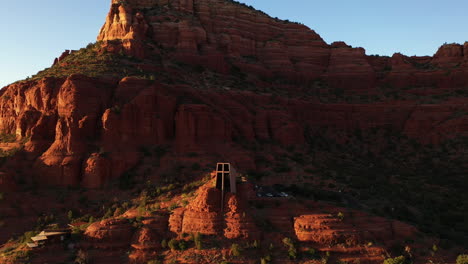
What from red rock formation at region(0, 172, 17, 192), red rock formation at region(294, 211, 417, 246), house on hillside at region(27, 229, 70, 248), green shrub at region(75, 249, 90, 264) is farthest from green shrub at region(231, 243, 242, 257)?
red rock formation at region(0, 172, 17, 192)

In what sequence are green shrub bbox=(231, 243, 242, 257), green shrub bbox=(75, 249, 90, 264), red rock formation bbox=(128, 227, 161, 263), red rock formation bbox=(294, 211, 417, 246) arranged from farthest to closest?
red rock formation bbox=(294, 211, 417, 246) < red rock formation bbox=(128, 227, 161, 263) < green shrub bbox=(75, 249, 90, 264) < green shrub bbox=(231, 243, 242, 257)

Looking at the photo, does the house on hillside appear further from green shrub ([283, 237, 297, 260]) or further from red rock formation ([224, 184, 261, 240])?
green shrub ([283, 237, 297, 260])

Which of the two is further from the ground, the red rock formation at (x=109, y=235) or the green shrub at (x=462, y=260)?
the red rock formation at (x=109, y=235)

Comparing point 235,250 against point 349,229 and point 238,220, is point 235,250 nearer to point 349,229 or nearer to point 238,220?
point 238,220

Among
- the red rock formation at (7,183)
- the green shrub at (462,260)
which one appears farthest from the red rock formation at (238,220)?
the red rock formation at (7,183)

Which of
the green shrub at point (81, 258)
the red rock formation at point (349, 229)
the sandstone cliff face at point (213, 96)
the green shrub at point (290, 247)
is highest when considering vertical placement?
the sandstone cliff face at point (213, 96)

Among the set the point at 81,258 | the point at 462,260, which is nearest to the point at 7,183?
the point at 81,258

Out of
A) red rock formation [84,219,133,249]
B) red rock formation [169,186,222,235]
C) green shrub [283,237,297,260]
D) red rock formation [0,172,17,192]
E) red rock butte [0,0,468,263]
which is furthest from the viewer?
→ red rock formation [0,172,17,192]

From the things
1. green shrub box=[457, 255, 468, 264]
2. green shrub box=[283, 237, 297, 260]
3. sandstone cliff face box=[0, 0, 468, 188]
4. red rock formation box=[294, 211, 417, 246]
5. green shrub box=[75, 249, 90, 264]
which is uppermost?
sandstone cliff face box=[0, 0, 468, 188]

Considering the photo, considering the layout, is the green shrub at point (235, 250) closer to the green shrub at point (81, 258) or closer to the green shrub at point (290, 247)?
the green shrub at point (290, 247)

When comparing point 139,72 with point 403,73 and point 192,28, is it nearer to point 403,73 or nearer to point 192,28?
point 192,28

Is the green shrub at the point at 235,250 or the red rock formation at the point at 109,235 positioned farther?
the red rock formation at the point at 109,235

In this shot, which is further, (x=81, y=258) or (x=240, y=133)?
(x=240, y=133)

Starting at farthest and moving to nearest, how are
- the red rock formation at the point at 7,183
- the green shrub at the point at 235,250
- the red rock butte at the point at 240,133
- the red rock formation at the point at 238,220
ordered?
1. the red rock formation at the point at 7,183
2. the red rock butte at the point at 240,133
3. the red rock formation at the point at 238,220
4. the green shrub at the point at 235,250
